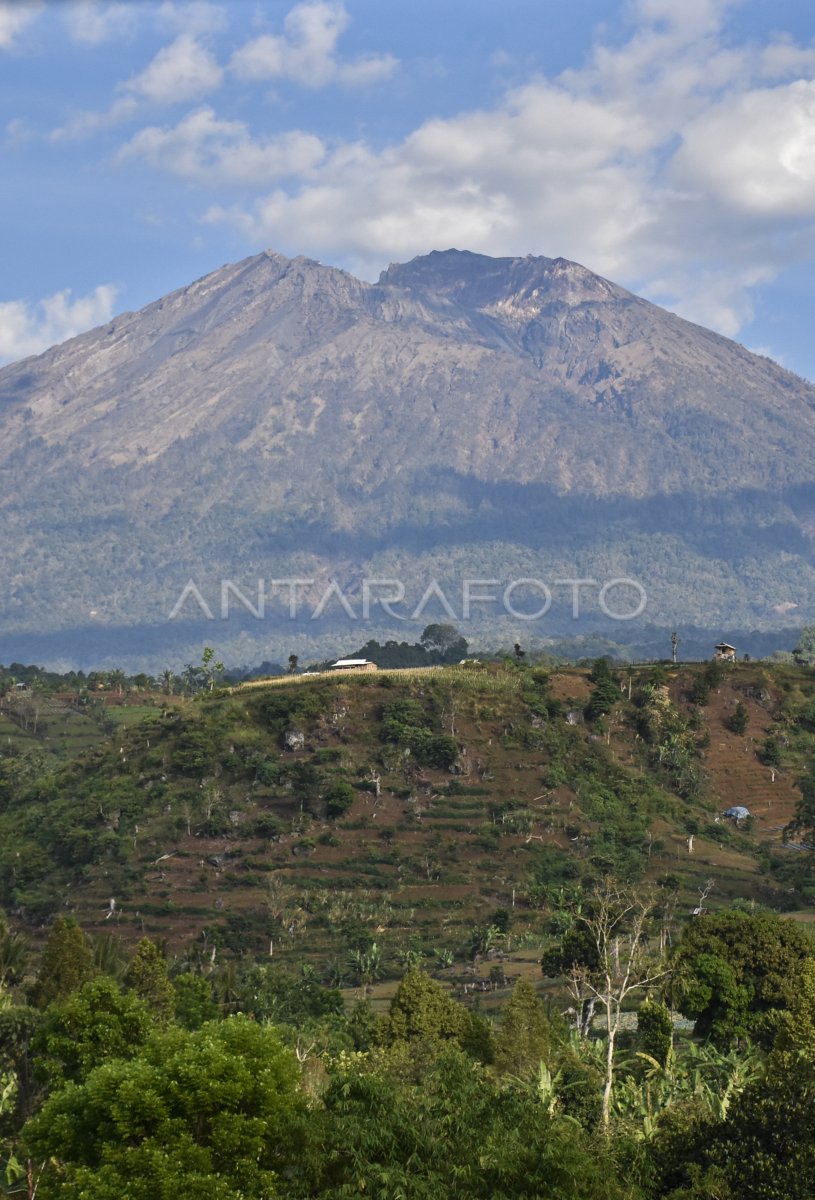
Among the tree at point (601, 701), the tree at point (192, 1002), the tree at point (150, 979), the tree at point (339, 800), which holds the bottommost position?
the tree at point (192, 1002)

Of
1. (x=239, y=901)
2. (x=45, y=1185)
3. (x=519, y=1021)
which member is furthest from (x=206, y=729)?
(x=45, y=1185)

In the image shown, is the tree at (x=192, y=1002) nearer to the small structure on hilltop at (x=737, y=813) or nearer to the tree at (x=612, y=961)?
the tree at (x=612, y=961)

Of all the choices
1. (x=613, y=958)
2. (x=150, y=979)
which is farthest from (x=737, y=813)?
(x=150, y=979)

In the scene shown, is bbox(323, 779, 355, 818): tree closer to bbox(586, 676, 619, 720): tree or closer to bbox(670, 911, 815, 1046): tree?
bbox(586, 676, 619, 720): tree

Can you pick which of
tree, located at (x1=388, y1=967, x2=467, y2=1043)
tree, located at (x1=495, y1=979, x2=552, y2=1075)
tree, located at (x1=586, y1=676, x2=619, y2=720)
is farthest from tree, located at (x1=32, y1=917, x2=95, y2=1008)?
tree, located at (x1=586, y1=676, x2=619, y2=720)

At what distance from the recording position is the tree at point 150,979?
2692 inches

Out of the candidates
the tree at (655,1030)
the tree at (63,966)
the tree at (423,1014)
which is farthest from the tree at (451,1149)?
the tree at (63,966)

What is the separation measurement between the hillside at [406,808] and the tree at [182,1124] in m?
60.6

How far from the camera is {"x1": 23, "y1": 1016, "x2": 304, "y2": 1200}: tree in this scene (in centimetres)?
3647

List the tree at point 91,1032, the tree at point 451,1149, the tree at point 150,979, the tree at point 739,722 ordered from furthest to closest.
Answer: the tree at point 739,722
the tree at point 150,979
the tree at point 91,1032
the tree at point 451,1149

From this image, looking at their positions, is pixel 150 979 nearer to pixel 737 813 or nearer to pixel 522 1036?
pixel 522 1036

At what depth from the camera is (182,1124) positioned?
124 feet

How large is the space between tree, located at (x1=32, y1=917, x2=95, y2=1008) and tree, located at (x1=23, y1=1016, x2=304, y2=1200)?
1189 inches

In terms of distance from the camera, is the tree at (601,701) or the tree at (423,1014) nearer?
the tree at (423,1014)
